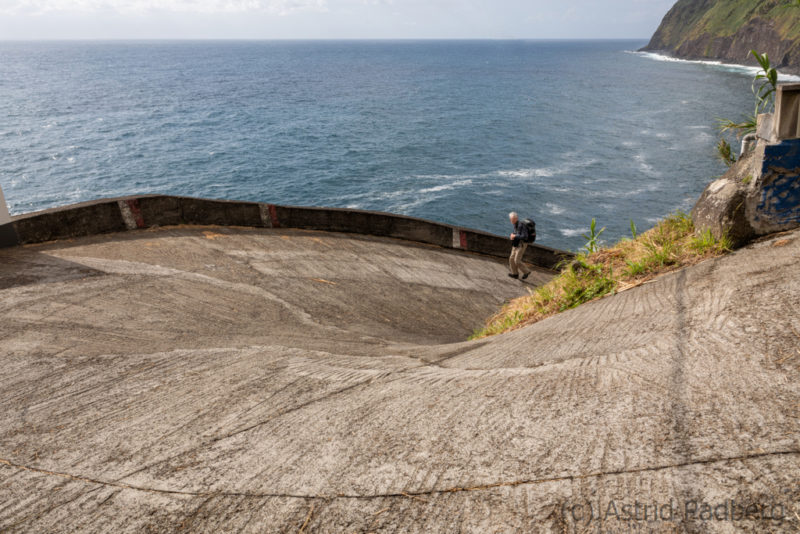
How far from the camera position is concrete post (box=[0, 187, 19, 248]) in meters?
10.4

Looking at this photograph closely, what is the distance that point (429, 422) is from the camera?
368 centimetres

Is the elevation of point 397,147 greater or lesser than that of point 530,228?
greater

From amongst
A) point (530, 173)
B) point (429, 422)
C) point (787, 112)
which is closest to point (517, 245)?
point (787, 112)

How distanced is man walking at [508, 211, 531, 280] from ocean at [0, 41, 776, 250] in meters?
18.8

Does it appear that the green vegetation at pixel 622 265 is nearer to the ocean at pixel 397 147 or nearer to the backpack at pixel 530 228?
the backpack at pixel 530 228

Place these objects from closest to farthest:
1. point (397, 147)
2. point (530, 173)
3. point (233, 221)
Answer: point (233, 221)
point (530, 173)
point (397, 147)

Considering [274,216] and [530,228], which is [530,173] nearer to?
[530,228]

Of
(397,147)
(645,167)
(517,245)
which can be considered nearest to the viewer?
(517,245)

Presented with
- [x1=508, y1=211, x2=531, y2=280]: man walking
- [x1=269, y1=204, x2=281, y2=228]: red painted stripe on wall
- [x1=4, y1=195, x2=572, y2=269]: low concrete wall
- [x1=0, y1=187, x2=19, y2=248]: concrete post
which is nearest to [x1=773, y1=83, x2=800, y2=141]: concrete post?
[x1=508, y1=211, x2=531, y2=280]: man walking

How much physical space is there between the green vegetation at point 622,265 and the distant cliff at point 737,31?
103806 mm

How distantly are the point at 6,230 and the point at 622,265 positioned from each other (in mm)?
12334

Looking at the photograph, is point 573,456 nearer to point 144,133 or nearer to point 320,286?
point 320,286

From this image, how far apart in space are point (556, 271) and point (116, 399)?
13.6 metres

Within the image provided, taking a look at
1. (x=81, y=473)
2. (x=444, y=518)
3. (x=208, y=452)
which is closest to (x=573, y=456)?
(x=444, y=518)
